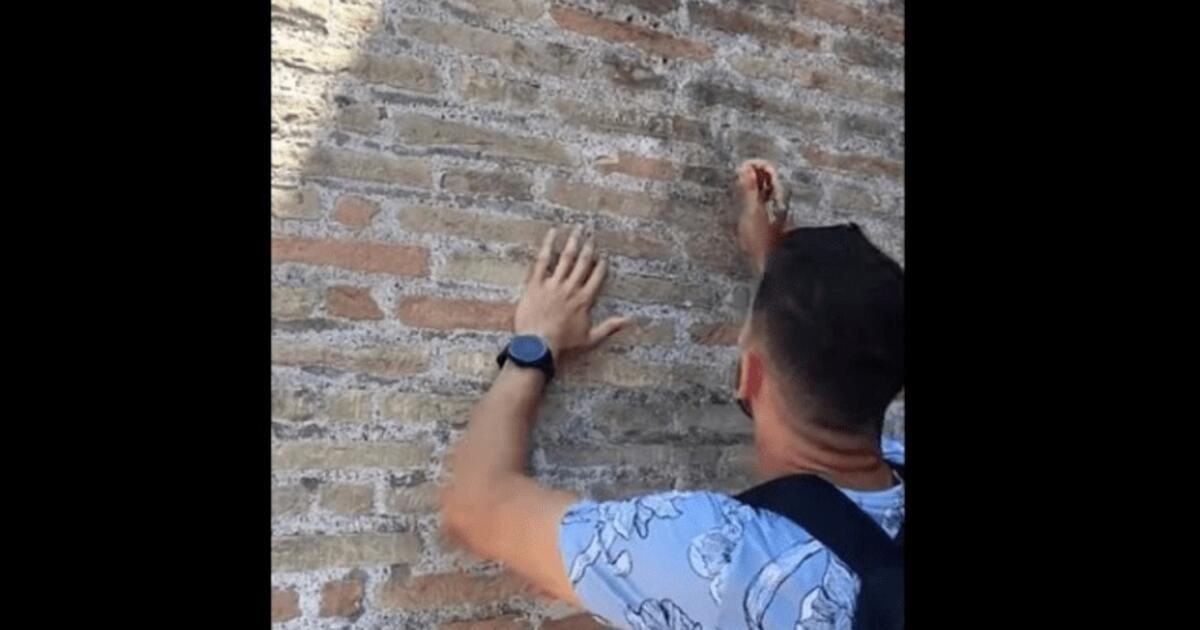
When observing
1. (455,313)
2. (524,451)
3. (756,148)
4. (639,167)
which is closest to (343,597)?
(524,451)

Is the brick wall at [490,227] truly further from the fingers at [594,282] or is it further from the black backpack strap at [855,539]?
the black backpack strap at [855,539]

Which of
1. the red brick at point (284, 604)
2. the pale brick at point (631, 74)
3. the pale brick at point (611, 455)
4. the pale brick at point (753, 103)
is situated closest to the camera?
the red brick at point (284, 604)

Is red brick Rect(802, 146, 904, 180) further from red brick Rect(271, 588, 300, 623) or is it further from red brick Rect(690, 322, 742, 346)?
red brick Rect(271, 588, 300, 623)

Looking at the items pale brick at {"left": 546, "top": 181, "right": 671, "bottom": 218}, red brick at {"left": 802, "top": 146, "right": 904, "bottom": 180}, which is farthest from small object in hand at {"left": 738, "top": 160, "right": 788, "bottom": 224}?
pale brick at {"left": 546, "top": 181, "right": 671, "bottom": 218}

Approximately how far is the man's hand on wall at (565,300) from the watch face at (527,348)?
13 mm

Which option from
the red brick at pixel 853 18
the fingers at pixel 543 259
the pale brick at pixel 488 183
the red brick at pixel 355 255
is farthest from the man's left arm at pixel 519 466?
the red brick at pixel 853 18

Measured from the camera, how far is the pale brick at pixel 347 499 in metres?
2.33

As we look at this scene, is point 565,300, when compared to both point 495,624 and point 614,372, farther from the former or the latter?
point 495,624

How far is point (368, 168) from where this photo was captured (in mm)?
2395

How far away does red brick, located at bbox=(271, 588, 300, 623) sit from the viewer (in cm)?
226
